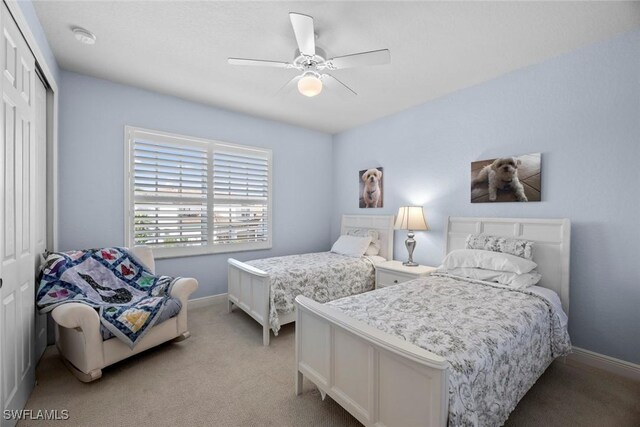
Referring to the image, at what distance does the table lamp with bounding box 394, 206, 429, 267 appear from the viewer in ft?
11.5

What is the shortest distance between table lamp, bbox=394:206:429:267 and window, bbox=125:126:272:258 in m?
2.05

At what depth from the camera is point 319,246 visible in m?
5.06

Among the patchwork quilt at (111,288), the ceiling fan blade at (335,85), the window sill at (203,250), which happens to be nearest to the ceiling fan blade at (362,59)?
the ceiling fan blade at (335,85)

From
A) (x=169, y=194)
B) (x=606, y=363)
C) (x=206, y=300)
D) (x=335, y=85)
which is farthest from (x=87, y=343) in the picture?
(x=606, y=363)

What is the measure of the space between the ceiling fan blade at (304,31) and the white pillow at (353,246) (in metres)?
2.60

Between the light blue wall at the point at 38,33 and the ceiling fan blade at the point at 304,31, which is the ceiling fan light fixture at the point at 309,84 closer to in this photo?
A: the ceiling fan blade at the point at 304,31

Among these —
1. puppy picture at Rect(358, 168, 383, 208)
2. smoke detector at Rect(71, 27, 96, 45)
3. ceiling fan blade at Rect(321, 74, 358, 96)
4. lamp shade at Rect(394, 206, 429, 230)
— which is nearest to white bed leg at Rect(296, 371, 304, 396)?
lamp shade at Rect(394, 206, 429, 230)

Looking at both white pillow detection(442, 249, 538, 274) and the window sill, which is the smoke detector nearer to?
the window sill

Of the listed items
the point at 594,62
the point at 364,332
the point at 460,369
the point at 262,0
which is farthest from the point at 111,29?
the point at 594,62

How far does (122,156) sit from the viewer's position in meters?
3.23

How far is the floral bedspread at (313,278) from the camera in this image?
2904 millimetres

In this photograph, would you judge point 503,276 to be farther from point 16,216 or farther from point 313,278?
point 16,216

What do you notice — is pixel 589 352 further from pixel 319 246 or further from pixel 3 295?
pixel 3 295

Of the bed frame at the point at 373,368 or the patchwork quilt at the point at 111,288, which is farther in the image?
the patchwork quilt at the point at 111,288
